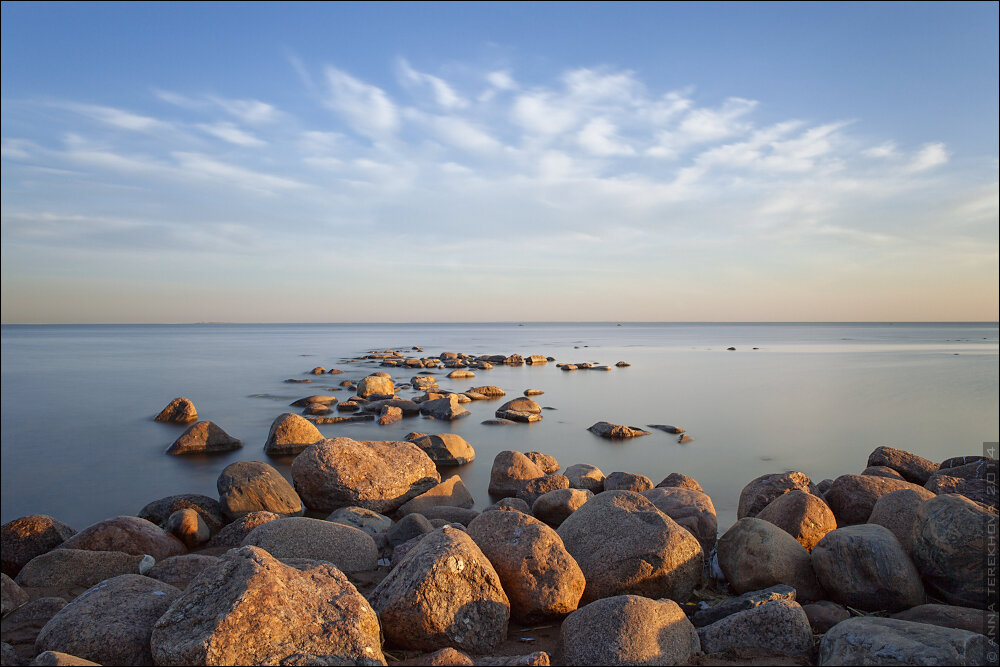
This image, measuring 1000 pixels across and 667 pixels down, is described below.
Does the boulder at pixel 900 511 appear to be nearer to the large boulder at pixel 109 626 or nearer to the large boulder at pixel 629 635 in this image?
the large boulder at pixel 629 635

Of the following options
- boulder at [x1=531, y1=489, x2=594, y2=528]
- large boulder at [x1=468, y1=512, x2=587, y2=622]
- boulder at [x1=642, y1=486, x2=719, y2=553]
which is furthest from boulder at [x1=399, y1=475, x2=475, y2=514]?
large boulder at [x1=468, y1=512, x2=587, y2=622]

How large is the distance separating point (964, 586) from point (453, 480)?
7.65 meters

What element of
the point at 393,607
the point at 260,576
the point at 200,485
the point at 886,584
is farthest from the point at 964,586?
the point at 200,485

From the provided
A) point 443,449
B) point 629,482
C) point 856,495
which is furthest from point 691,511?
point 443,449

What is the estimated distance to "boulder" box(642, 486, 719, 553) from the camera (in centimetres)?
752

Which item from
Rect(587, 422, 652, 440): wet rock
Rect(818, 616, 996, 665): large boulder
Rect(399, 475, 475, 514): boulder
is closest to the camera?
Rect(818, 616, 996, 665): large boulder

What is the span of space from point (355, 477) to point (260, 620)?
6.16 m

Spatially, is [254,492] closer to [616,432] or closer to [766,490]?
[766,490]

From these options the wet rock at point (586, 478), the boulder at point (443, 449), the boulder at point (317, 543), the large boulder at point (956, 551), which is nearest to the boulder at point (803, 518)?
the large boulder at point (956, 551)

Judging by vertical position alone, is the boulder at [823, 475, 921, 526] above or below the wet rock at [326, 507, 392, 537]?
above

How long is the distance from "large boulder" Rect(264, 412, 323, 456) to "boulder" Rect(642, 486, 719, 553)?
1011cm

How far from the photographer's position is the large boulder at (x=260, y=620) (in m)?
4.09

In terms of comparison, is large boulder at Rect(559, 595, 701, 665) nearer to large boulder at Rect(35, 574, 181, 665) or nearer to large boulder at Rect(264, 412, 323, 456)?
large boulder at Rect(35, 574, 181, 665)

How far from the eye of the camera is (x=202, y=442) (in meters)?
15.8
